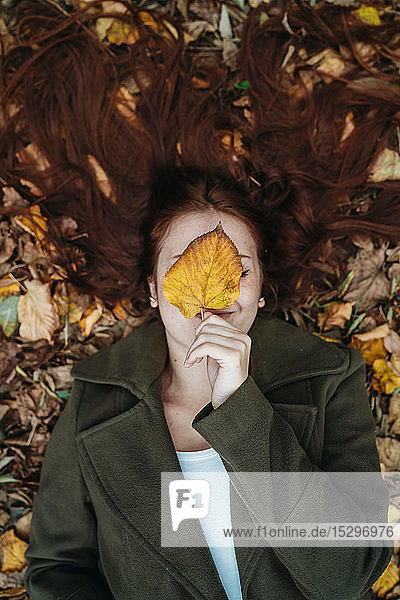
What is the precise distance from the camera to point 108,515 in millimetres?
1683

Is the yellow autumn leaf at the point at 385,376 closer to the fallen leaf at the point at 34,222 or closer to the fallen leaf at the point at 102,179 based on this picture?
the fallen leaf at the point at 102,179

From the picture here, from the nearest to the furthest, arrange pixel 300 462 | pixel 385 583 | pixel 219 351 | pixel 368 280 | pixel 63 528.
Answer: pixel 219 351, pixel 300 462, pixel 63 528, pixel 385 583, pixel 368 280

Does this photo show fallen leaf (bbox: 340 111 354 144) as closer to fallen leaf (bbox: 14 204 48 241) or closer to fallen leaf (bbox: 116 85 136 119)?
fallen leaf (bbox: 116 85 136 119)

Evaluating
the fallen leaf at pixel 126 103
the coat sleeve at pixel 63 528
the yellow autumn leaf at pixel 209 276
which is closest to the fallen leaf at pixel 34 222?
the fallen leaf at pixel 126 103

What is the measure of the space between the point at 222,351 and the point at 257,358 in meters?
0.44

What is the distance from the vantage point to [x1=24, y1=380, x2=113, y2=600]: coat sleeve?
5.77ft

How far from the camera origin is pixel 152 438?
168 cm

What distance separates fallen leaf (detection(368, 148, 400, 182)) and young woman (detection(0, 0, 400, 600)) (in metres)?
0.04

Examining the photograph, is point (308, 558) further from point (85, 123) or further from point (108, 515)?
point (85, 123)

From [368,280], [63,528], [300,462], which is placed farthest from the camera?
[368,280]

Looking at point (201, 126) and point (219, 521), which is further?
point (201, 126)

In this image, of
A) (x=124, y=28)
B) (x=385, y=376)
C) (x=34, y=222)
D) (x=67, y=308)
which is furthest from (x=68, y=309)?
(x=385, y=376)

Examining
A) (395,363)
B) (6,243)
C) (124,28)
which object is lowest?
(395,363)

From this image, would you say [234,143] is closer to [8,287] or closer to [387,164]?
[387,164]
